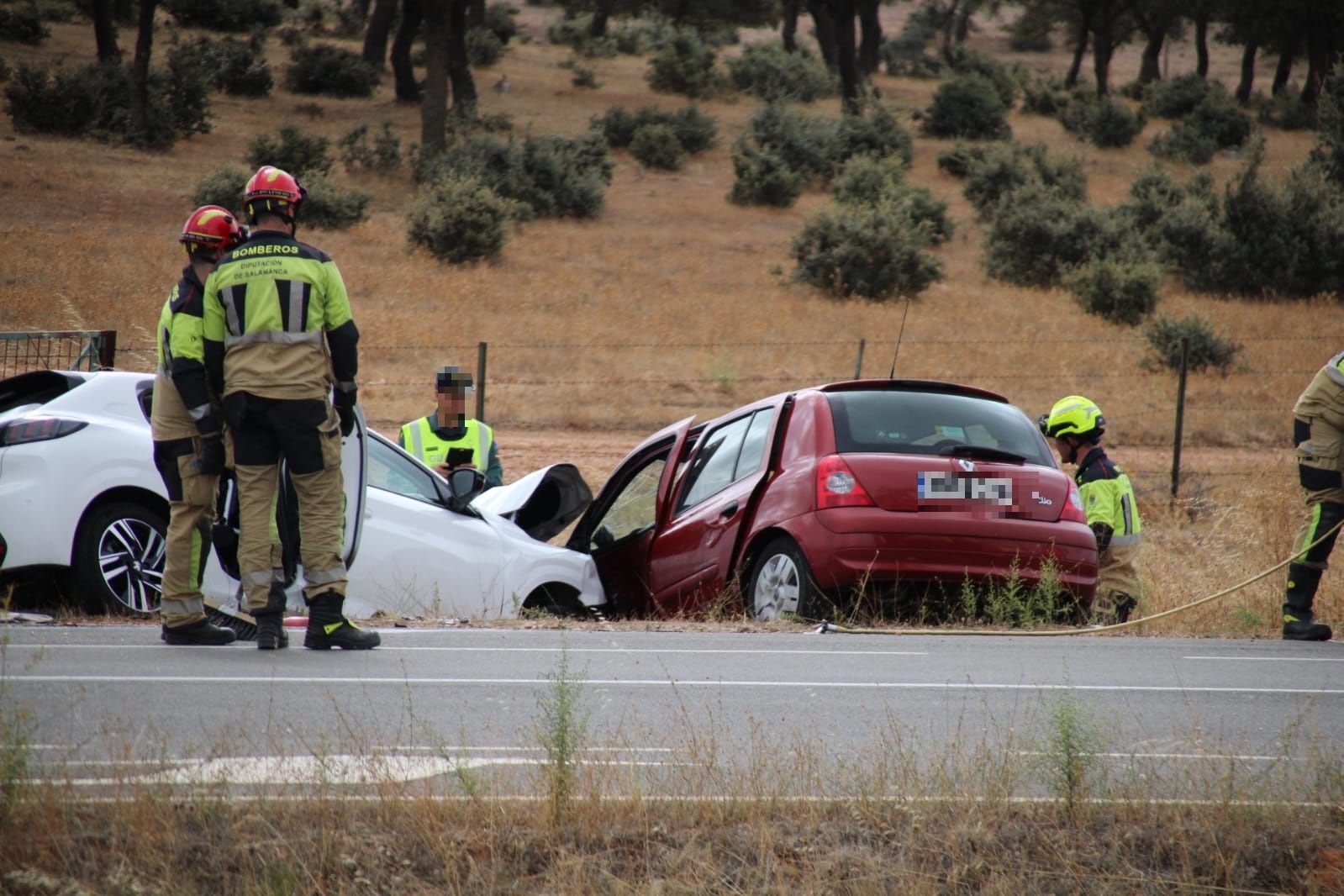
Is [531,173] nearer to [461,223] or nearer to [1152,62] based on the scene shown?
[461,223]

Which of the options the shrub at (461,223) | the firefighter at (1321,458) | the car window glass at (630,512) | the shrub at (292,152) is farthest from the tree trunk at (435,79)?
the firefighter at (1321,458)

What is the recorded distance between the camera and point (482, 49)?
5969 cm

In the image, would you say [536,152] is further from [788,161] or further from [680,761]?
[680,761]

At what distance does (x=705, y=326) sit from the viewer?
26469 mm

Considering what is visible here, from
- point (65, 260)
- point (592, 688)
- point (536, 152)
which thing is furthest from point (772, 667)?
point (536, 152)

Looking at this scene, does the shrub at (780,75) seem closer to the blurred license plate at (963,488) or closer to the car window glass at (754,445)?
the car window glass at (754,445)

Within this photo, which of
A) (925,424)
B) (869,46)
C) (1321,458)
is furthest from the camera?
(869,46)

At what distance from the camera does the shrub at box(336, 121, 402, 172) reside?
4112 cm

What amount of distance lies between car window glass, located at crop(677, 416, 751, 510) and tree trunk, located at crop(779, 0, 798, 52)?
170ft

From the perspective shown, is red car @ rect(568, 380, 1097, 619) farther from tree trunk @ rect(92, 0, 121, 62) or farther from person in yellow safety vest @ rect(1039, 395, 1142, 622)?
tree trunk @ rect(92, 0, 121, 62)

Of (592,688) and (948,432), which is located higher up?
(948,432)

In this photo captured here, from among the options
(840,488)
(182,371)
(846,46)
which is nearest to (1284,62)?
(846,46)

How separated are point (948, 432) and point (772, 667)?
1922 millimetres

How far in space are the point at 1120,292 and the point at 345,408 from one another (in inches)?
996
